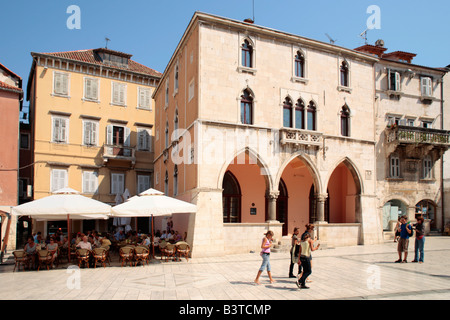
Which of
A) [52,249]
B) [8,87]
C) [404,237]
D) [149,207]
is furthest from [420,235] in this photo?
[8,87]

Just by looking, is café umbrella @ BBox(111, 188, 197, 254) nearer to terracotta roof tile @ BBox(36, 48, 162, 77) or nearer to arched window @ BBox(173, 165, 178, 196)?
arched window @ BBox(173, 165, 178, 196)

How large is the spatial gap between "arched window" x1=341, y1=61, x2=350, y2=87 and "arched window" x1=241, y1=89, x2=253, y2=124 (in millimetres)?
6616

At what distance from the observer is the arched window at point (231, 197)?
23469 mm

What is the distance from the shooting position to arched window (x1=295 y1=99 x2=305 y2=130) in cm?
2145

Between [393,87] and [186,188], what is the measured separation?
16910 millimetres

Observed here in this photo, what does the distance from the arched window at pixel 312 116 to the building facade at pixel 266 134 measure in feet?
0.17

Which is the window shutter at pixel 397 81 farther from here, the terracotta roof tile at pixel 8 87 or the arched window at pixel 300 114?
the terracotta roof tile at pixel 8 87

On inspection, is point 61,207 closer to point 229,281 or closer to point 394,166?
point 229,281

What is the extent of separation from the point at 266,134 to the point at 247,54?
4491 mm

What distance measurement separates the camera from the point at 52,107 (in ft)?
92.4

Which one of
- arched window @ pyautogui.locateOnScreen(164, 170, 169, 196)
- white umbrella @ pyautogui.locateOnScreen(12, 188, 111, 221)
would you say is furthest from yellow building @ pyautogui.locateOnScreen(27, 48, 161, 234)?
white umbrella @ pyautogui.locateOnScreen(12, 188, 111, 221)

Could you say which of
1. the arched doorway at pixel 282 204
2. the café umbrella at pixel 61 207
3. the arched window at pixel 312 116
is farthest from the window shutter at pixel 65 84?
the arched window at pixel 312 116

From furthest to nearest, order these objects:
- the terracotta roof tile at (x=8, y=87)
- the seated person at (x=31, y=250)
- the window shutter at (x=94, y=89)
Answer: the window shutter at (x=94, y=89), the terracotta roof tile at (x=8, y=87), the seated person at (x=31, y=250)
